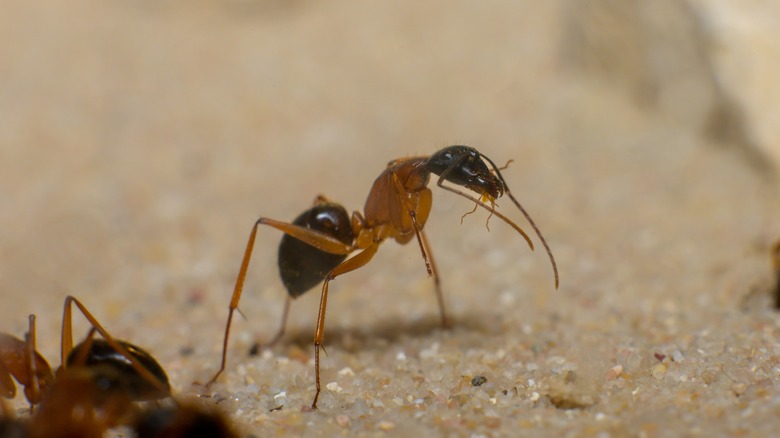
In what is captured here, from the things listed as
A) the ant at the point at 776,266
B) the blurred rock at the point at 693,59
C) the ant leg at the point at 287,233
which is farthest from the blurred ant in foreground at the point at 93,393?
the blurred rock at the point at 693,59

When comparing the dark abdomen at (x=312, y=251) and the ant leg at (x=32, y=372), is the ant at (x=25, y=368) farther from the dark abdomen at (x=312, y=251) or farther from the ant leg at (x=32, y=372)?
the dark abdomen at (x=312, y=251)

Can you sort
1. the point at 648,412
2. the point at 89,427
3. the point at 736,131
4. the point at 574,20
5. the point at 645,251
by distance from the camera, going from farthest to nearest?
the point at 574,20
the point at 736,131
the point at 645,251
the point at 648,412
the point at 89,427

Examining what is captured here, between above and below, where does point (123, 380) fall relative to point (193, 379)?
above

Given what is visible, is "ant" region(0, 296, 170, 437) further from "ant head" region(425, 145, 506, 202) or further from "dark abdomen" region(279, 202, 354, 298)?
"ant head" region(425, 145, 506, 202)

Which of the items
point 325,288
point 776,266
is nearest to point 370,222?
point 325,288

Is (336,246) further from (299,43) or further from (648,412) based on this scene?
(299,43)

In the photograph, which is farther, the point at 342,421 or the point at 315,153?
the point at 315,153

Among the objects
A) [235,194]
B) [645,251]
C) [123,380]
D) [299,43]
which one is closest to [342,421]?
[123,380]
